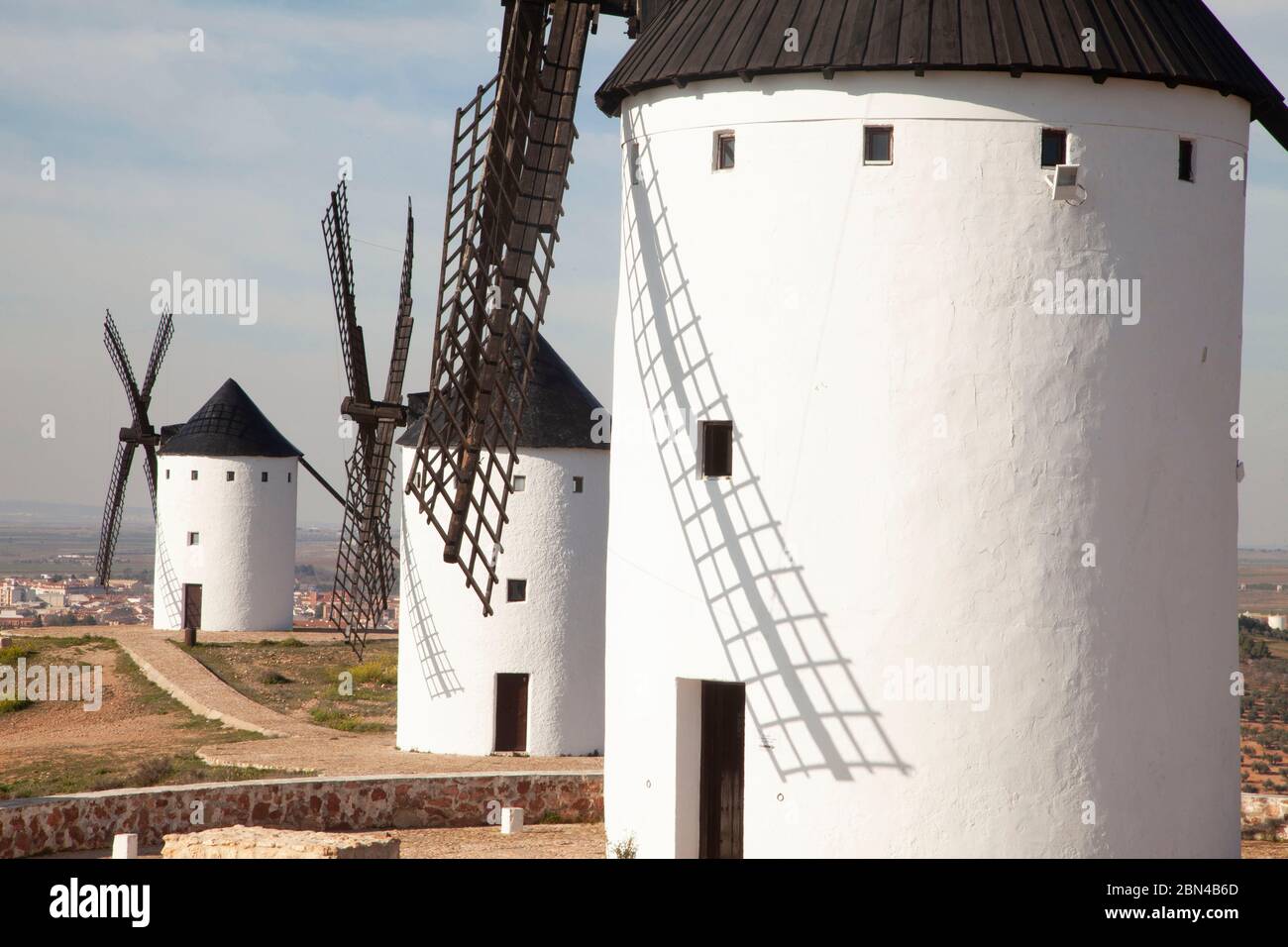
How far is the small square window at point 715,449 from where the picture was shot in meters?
12.4

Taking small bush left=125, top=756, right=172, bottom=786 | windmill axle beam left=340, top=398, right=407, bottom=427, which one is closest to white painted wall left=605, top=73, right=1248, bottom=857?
small bush left=125, top=756, right=172, bottom=786

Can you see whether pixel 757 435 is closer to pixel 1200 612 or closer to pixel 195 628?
pixel 1200 612

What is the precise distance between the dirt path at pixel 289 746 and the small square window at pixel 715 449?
7292 mm

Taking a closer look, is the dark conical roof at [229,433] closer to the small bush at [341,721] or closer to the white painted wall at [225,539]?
the white painted wall at [225,539]

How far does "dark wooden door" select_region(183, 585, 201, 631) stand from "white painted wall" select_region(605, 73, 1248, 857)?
30.9 meters

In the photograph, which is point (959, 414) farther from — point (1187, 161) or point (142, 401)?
point (142, 401)

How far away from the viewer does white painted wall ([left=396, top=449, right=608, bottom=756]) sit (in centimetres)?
2281

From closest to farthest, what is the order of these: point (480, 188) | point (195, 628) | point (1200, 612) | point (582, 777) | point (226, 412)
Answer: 1. point (1200, 612)
2. point (480, 188)
3. point (582, 777)
4. point (195, 628)
5. point (226, 412)

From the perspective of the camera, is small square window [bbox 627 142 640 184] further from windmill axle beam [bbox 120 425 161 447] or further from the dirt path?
windmill axle beam [bbox 120 425 161 447]

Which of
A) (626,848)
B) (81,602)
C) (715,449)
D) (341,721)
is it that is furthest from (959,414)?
(81,602)

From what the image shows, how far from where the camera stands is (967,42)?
1143 cm

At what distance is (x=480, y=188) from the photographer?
1388 cm

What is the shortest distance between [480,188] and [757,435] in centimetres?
355
